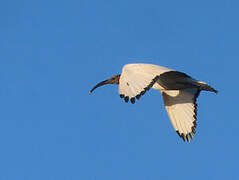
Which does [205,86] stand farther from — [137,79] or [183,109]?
[137,79]

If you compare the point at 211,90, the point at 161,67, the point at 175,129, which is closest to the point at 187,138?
the point at 175,129

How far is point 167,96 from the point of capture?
18.9 m

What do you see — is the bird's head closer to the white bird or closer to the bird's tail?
the white bird

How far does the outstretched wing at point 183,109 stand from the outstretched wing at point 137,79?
8.53ft

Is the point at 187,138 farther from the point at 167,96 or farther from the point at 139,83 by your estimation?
the point at 139,83

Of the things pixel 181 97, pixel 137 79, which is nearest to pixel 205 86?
pixel 181 97

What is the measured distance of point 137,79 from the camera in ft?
49.7

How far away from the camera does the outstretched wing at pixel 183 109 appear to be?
1827 centimetres

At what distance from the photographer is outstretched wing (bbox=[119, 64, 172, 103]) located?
14.6 metres

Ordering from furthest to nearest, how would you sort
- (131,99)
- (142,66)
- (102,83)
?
(102,83)
(142,66)
(131,99)

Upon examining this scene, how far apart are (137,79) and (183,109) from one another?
376 centimetres

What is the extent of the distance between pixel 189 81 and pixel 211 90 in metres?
0.76

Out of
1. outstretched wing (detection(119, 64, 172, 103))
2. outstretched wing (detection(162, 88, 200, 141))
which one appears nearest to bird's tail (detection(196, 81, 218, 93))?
outstretched wing (detection(162, 88, 200, 141))

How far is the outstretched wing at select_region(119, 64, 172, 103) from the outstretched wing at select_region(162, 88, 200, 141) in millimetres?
2601
